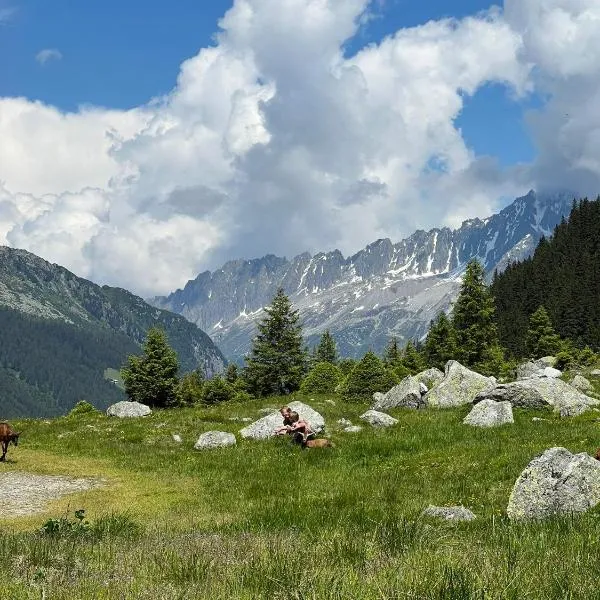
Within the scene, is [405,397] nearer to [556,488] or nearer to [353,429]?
[353,429]

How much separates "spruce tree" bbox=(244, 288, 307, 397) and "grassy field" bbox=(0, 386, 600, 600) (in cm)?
2693

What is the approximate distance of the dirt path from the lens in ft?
53.4

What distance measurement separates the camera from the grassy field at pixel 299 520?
5.07 meters

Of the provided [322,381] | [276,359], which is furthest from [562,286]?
[322,381]

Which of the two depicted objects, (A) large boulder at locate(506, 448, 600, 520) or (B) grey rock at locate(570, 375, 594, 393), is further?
(B) grey rock at locate(570, 375, 594, 393)

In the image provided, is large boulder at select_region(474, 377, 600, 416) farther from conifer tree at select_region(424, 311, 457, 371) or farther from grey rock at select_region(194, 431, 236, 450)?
conifer tree at select_region(424, 311, 457, 371)

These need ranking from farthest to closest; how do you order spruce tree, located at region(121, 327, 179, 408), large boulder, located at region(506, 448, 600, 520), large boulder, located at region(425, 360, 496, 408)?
spruce tree, located at region(121, 327, 179, 408)
large boulder, located at region(425, 360, 496, 408)
large boulder, located at region(506, 448, 600, 520)

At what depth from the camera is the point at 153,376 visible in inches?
2372

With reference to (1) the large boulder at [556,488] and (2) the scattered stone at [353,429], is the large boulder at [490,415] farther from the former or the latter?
(1) the large boulder at [556,488]

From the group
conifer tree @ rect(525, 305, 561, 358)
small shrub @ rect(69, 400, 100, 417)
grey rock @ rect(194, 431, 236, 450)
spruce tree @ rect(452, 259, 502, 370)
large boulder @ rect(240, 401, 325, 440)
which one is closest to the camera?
grey rock @ rect(194, 431, 236, 450)

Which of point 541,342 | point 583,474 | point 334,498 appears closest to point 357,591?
point 583,474

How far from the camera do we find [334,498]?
49.5ft

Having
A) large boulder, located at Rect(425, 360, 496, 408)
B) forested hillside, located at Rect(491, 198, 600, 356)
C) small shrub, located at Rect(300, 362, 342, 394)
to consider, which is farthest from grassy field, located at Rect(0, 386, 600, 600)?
forested hillside, located at Rect(491, 198, 600, 356)

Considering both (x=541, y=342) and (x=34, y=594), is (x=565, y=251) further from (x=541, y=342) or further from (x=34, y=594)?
(x=34, y=594)
